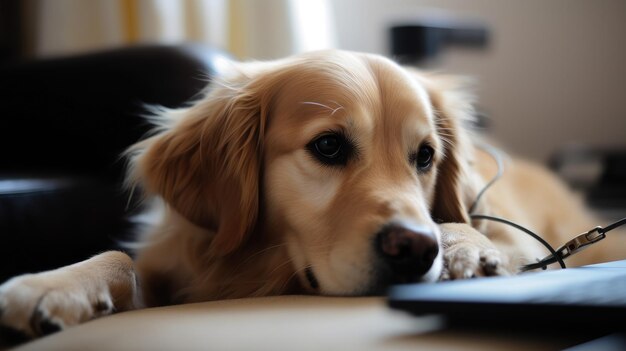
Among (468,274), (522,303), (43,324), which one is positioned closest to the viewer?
(522,303)

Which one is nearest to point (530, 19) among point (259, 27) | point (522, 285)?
point (259, 27)

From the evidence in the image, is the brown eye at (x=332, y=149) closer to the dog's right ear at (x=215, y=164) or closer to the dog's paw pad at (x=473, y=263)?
the dog's right ear at (x=215, y=164)

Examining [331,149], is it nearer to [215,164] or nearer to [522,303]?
[215,164]

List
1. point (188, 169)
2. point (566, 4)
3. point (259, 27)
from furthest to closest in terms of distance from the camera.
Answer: point (566, 4), point (259, 27), point (188, 169)

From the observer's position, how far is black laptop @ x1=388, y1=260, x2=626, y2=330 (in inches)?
28.5

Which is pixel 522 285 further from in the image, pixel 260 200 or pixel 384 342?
pixel 260 200

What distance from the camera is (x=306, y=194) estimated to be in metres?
1.26

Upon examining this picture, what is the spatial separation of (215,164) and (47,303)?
A: 0.55 metres

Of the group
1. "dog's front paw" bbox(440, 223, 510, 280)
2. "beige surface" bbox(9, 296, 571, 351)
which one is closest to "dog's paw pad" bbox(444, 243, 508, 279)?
"dog's front paw" bbox(440, 223, 510, 280)

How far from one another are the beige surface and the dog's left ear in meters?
0.63

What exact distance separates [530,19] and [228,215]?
331cm

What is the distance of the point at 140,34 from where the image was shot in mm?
2812

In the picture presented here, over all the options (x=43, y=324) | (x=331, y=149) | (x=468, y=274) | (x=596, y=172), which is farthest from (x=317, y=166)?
(x=596, y=172)

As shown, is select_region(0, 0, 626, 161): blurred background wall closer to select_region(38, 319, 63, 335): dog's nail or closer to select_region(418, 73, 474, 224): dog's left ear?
select_region(418, 73, 474, 224): dog's left ear
